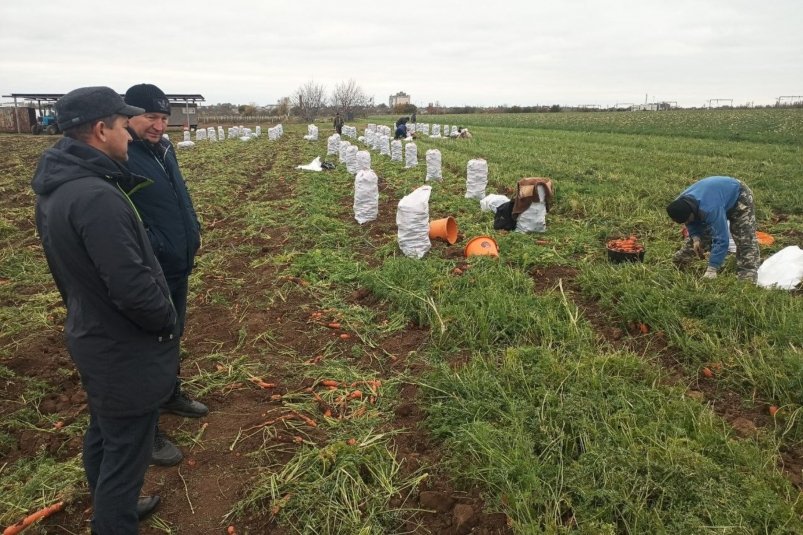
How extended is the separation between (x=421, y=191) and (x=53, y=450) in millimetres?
4938

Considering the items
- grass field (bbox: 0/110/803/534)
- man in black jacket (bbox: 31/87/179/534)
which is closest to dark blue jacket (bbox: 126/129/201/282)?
man in black jacket (bbox: 31/87/179/534)

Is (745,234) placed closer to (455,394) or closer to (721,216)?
(721,216)

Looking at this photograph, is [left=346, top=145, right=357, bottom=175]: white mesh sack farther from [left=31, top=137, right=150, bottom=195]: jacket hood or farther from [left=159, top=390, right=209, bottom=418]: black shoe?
[left=31, top=137, right=150, bottom=195]: jacket hood

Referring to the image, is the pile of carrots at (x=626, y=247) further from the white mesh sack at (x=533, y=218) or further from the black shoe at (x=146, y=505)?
the black shoe at (x=146, y=505)

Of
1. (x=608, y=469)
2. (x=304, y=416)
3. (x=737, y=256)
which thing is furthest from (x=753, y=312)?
(x=304, y=416)

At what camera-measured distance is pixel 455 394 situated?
3377mm

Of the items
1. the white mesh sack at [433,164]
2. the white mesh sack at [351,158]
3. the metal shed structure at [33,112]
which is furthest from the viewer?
the metal shed structure at [33,112]

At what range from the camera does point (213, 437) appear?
10.6 feet

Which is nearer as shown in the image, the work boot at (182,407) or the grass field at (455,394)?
the grass field at (455,394)

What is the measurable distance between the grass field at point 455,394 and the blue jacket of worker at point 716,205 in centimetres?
40

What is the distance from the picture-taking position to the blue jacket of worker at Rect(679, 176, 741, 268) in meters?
4.96

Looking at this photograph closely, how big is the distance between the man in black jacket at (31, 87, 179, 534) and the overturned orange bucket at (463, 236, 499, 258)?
4.39 meters

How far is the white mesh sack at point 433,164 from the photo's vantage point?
37.8 feet

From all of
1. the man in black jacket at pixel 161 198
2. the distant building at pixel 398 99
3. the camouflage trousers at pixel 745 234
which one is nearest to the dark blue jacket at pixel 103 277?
the man in black jacket at pixel 161 198
